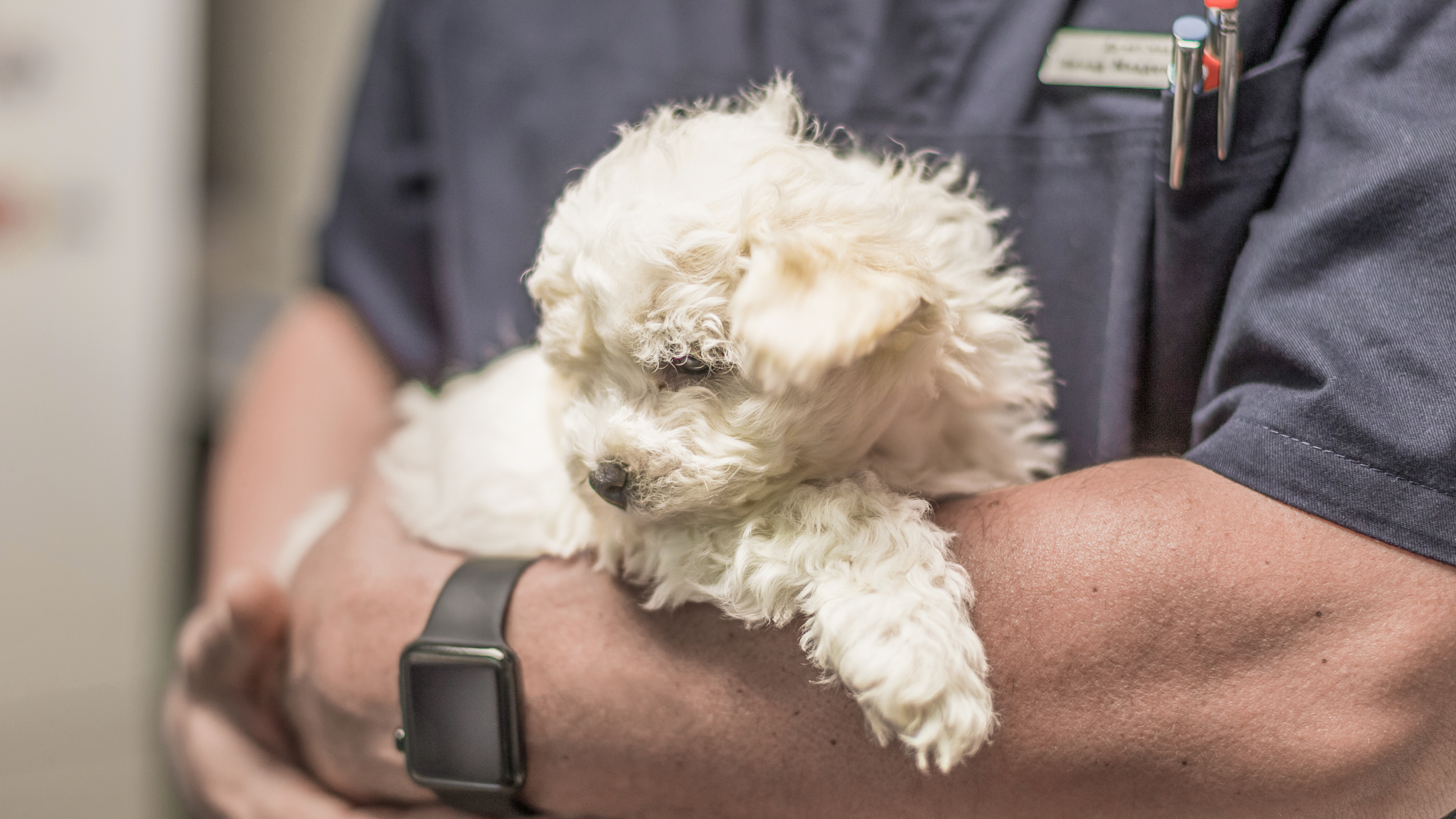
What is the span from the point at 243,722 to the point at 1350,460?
1.36 meters

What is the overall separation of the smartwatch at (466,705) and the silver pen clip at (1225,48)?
0.83 meters

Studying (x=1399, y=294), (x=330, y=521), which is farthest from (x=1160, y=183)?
(x=330, y=521)

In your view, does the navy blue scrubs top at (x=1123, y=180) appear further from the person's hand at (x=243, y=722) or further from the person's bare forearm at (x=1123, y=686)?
the person's hand at (x=243, y=722)

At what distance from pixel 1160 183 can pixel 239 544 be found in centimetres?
157

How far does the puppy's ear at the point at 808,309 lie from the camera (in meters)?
0.69

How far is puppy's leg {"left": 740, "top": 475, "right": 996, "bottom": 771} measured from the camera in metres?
0.76

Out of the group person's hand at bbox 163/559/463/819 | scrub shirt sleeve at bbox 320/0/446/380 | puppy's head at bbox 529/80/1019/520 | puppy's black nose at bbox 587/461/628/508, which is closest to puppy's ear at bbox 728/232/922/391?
puppy's head at bbox 529/80/1019/520

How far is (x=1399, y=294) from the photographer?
0.78 metres

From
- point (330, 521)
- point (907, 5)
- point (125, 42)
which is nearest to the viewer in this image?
point (907, 5)

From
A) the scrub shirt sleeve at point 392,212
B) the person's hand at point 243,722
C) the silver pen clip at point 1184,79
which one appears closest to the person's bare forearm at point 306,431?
the scrub shirt sleeve at point 392,212

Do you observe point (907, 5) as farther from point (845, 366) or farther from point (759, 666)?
point (759, 666)

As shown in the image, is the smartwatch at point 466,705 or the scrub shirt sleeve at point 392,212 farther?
the scrub shirt sleeve at point 392,212

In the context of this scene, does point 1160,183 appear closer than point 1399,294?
No

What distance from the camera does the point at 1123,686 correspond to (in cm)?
81
